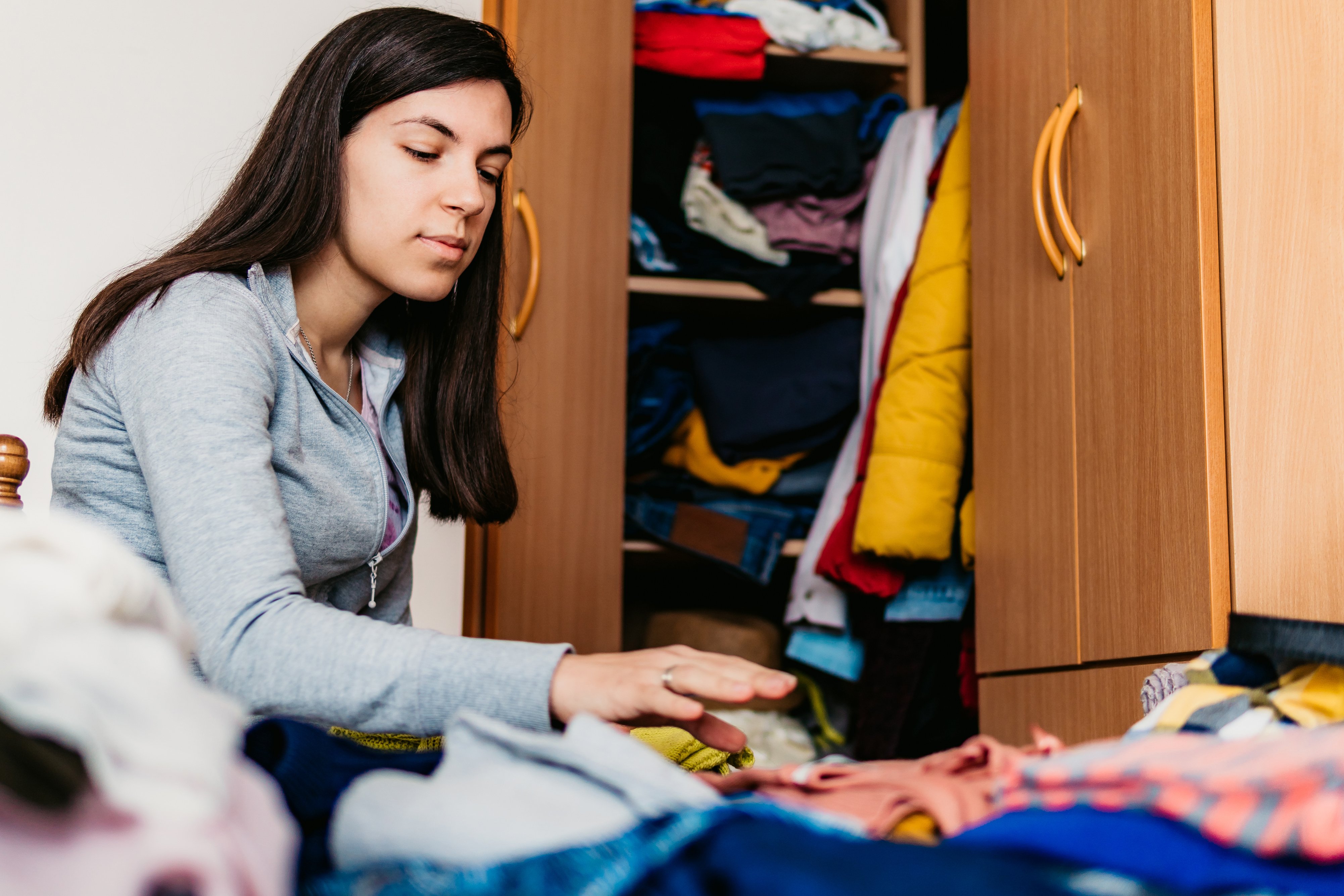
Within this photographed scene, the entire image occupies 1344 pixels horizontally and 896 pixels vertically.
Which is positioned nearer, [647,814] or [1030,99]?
[647,814]

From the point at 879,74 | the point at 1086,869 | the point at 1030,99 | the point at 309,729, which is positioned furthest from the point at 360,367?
the point at 879,74

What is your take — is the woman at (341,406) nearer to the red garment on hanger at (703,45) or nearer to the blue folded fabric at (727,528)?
the blue folded fabric at (727,528)

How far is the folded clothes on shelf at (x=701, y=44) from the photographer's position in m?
1.95

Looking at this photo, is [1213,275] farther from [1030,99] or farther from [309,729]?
[309,729]

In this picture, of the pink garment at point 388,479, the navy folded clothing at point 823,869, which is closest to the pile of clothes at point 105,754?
the navy folded clothing at point 823,869

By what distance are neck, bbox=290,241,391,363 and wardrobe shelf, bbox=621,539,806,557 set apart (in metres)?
0.79

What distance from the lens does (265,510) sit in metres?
0.80

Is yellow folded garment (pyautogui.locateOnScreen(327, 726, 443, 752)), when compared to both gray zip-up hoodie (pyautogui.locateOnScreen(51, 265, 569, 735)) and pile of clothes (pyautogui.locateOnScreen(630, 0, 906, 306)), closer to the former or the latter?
gray zip-up hoodie (pyautogui.locateOnScreen(51, 265, 569, 735))

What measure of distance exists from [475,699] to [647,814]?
30 centimetres

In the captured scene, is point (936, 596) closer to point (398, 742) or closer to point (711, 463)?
point (711, 463)

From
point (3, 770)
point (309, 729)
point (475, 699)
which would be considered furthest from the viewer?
point (475, 699)

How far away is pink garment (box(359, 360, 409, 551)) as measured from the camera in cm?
119

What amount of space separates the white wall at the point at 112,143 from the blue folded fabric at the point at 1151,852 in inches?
64.9

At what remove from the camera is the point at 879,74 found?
6.90 ft
